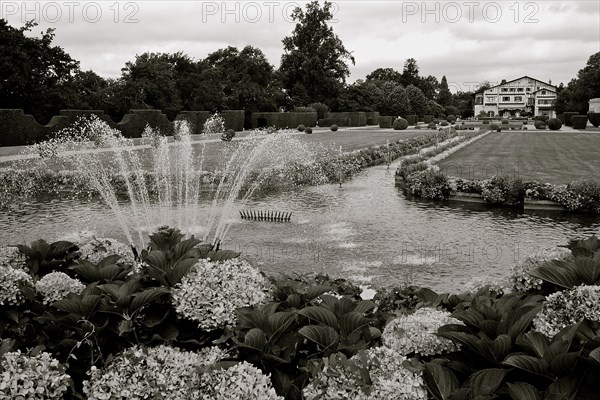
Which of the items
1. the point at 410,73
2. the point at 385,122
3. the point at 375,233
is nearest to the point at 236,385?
the point at 375,233

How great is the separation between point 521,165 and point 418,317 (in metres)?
20.7

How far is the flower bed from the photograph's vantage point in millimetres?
2453

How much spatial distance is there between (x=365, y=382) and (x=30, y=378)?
1459mm

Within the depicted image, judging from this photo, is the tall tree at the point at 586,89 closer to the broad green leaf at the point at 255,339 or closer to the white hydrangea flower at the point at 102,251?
the white hydrangea flower at the point at 102,251

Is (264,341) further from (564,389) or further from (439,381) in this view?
(564,389)

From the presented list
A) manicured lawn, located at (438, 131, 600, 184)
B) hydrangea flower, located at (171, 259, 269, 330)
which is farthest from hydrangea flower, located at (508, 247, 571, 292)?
manicured lawn, located at (438, 131, 600, 184)

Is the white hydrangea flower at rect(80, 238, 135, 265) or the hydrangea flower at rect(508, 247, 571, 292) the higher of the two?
the white hydrangea flower at rect(80, 238, 135, 265)

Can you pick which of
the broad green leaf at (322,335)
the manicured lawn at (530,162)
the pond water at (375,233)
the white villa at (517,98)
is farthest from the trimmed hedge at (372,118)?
the broad green leaf at (322,335)

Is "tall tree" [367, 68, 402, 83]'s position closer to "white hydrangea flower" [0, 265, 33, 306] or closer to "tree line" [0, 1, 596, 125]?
"tree line" [0, 1, 596, 125]

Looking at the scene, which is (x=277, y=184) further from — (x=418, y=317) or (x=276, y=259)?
(x=418, y=317)

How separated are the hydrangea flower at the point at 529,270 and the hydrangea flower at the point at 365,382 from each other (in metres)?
1.72

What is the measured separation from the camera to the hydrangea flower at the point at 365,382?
2.37m

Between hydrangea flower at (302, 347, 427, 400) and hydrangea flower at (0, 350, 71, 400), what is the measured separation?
44.6 inches

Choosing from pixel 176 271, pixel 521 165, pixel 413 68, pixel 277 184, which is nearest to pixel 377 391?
pixel 176 271
